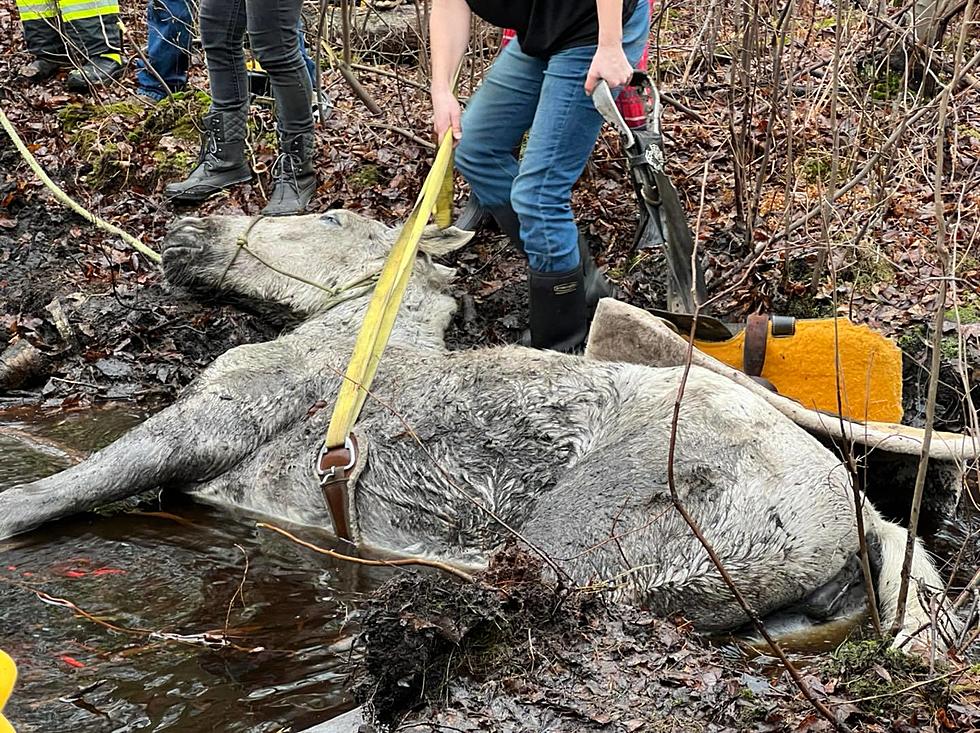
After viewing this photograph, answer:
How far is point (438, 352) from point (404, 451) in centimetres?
68

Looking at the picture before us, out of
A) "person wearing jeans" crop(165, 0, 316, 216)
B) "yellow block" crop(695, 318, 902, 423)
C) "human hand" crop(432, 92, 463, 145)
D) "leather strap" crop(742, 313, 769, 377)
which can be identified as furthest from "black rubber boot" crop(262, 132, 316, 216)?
"leather strap" crop(742, 313, 769, 377)

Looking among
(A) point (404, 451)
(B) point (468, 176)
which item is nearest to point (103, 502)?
(A) point (404, 451)

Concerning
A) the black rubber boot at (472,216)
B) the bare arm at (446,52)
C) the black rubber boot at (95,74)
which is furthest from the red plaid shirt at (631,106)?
the black rubber boot at (95,74)

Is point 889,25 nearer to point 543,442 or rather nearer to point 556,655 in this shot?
point 543,442

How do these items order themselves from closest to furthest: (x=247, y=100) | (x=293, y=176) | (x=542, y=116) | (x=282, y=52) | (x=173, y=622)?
(x=173, y=622)
(x=542, y=116)
(x=282, y=52)
(x=293, y=176)
(x=247, y=100)

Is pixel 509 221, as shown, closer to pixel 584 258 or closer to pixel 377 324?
pixel 584 258

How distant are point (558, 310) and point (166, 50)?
4991 millimetres

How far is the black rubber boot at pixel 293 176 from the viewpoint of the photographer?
22.4 feet

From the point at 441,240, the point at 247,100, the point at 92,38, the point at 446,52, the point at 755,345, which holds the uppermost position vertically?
the point at 446,52

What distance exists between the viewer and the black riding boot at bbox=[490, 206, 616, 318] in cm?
558

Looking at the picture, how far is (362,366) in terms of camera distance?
438 cm

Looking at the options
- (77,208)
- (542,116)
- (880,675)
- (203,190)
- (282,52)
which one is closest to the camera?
(880,675)

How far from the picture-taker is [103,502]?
466 centimetres

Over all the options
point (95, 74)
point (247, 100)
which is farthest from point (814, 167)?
point (95, 74)
